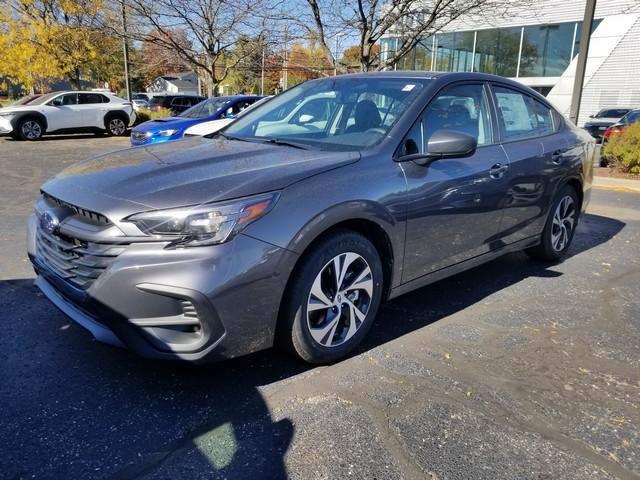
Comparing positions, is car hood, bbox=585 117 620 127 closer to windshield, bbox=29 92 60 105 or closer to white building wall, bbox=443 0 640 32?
white building wall, bbox=443 0 640 32

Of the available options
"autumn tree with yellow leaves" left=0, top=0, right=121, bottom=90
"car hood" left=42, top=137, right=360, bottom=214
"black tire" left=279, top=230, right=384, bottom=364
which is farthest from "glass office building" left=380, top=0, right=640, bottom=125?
"black tire" left=279, top=230, right=384, bottom=364

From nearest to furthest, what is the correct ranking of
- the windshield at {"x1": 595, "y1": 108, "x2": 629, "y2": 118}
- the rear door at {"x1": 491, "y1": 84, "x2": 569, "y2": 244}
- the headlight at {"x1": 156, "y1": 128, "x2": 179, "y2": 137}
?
the rear door at {"x1": 491, "y1": 84, "x2": 569, "y2": 244} → the headlight at {"x1": 156, "y1": 128, "x2": 179, "y2": 137} → the windshield at {"x1": 595, "y1": 108, "x2": 629, "y2": 118}

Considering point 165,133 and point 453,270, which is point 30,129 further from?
point 453,270

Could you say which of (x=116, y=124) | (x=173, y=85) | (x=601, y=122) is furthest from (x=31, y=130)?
(x=173, y=85)

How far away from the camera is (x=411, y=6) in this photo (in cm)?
1290

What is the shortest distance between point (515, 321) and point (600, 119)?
18842 mm

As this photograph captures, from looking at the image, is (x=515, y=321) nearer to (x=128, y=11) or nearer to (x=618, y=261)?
(x=618, y=261)

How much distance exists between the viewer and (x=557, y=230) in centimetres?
488

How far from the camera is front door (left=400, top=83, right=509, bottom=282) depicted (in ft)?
10.7

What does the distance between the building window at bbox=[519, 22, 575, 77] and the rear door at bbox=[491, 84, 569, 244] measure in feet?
77.3

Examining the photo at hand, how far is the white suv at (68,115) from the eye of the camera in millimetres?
15977

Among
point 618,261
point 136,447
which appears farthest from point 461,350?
point 618,261

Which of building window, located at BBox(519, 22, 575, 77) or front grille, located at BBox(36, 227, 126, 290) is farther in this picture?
building window, located at BBox(519, 22, 575, 77)

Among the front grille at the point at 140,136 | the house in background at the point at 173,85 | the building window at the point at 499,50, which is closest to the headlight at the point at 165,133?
the front grille at the point at 140,136
